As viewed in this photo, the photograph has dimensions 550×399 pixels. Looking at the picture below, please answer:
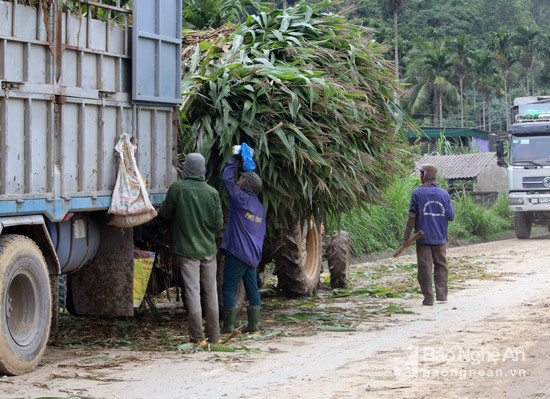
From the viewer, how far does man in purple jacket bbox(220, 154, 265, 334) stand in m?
8.37

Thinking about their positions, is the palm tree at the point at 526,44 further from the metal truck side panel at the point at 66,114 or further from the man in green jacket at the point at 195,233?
the metal truck side panel at the point at 66,114

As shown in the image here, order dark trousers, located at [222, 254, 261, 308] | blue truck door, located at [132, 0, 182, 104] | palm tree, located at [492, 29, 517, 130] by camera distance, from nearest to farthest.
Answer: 1. blue truck door, located at [132, 0, 182, 104]
2. dark trousers, located at [222, 254, 261, 308]
3. palm tree, located at [492, 29, 517, 130]

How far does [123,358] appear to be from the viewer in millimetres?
7195

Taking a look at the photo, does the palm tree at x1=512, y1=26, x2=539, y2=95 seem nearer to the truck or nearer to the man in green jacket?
the truck

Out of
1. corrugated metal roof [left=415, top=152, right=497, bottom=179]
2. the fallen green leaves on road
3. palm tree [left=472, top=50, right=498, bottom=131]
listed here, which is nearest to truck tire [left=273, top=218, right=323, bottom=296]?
the fallen green leaves on road

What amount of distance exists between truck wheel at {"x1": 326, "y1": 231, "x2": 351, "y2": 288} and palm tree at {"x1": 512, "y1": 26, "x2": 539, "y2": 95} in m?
56.7

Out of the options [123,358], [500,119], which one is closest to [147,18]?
[123,358]

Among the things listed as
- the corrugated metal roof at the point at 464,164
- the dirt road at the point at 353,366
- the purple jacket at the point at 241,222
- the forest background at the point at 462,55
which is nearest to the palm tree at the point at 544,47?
the forest background at the point at 462,55

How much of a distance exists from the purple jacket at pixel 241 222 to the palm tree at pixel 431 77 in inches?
2026

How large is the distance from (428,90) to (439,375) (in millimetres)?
56756

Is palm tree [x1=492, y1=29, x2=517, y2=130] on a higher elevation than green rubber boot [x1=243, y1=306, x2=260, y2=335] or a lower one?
higher

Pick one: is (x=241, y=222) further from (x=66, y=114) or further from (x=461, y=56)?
(x=461, y=56)

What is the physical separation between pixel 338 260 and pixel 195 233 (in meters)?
5.04

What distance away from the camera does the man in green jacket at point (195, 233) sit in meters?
7.94
